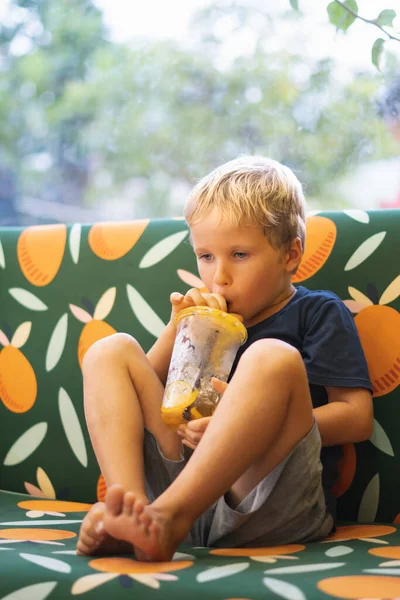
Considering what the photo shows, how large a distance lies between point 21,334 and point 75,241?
0.75 ft

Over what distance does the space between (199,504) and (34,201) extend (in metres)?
1.73

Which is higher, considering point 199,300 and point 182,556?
point 199,300

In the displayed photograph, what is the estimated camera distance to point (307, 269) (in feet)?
4.55

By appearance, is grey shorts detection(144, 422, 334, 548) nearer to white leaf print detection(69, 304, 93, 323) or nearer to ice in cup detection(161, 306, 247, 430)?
ice in cup detection(161, 306, 247, 430)

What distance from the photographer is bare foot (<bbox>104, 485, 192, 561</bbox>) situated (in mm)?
856

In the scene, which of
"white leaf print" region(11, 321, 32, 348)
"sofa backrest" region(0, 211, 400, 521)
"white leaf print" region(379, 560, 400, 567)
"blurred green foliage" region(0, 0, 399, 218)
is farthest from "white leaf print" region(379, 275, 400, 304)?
"blurred green foliage" region(0, 0, 399, 218)

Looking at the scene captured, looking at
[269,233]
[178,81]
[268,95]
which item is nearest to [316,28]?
[268,95]

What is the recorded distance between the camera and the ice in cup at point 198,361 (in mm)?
1034

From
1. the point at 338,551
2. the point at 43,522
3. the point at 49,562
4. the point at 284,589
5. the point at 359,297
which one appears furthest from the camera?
the point at 359,297

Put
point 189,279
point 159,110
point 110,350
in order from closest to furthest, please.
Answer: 1. point 110,350
2. point 189,279
3. point 159,110

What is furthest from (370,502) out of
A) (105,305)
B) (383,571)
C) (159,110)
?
(159,110)

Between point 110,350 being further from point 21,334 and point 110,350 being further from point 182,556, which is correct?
point 21,334

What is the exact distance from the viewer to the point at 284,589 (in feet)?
2.58

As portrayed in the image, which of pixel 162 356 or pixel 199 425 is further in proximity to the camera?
pixel 162 356
